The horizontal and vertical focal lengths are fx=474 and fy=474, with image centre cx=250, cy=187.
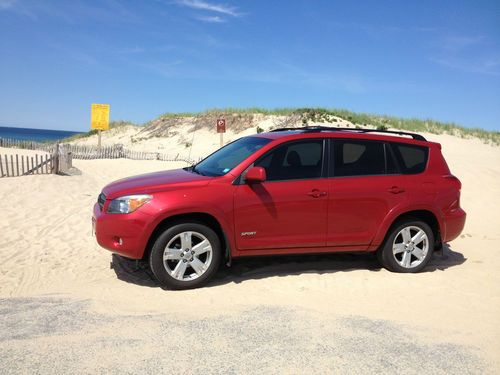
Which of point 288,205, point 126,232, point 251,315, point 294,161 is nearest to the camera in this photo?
point 251,315

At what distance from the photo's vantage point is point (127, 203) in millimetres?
5426

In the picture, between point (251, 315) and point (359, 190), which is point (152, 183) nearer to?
point (251, 315)

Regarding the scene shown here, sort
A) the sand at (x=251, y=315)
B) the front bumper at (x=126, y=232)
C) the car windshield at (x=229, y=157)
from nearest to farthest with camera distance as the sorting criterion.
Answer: the sand at (x=251, y=315)
the front bumper at (x=126, y=232)
the car windshield at (x=229, y=157)

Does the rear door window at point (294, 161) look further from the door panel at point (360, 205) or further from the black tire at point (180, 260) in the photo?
the black tire at point (180, 260)

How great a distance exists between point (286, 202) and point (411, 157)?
6.63ft

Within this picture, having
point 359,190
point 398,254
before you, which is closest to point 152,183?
point 359,190

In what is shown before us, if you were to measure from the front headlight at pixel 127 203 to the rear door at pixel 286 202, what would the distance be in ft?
3.45

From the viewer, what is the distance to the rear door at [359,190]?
5.98 metres

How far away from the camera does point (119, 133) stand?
49812 millimetres

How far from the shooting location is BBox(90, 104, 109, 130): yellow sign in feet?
89.6

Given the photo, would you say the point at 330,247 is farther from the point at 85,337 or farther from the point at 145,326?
the point at 85,337

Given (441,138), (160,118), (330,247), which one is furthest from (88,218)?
(160,118)

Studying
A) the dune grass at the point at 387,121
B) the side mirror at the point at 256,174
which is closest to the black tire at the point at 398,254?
the side mirror at the point at 256,174

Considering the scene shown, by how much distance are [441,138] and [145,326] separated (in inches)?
1133
